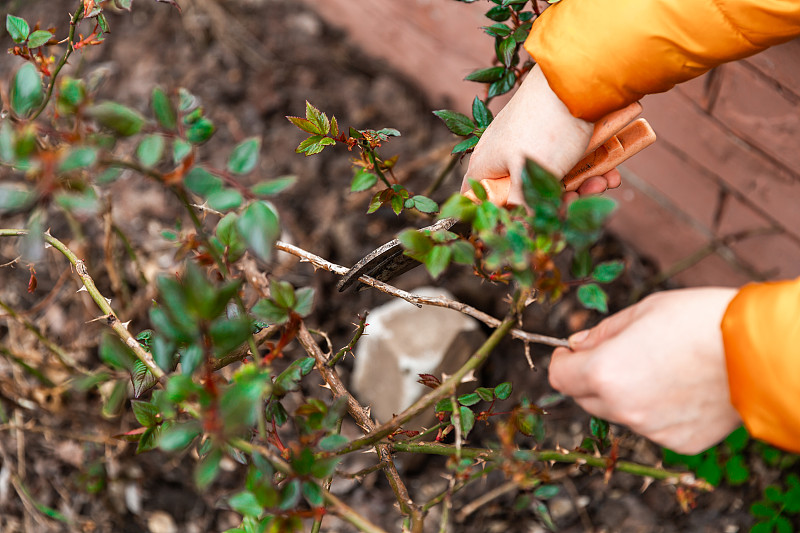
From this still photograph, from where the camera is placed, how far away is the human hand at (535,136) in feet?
3.07

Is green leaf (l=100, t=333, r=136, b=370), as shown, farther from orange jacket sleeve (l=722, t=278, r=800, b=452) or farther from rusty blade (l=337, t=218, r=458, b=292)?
orange jacket sleeve (l=722, t=278, r=800, b=452)

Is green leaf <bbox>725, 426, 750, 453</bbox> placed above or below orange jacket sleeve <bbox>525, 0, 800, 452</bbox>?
below

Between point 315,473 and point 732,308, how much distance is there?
511mm

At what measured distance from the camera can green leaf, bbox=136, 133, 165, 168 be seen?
55 centimetres

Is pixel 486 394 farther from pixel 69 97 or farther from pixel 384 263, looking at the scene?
pixel 69 97

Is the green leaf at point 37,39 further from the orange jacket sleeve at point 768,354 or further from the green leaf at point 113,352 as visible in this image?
the orange jacket sleeve at point 768,354

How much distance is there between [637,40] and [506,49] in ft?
0.69

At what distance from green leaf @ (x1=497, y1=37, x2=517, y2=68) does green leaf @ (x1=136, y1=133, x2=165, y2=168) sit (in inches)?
25.1

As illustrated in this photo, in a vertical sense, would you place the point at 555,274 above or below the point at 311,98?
above

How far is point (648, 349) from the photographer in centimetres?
77

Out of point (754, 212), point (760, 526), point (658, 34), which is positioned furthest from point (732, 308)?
point (754, 212)

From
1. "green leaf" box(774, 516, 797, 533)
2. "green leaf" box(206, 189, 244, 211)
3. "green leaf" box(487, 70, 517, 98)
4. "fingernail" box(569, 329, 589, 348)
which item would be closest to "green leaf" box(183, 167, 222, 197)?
"green leaf" box(206, 189, 244, 211)

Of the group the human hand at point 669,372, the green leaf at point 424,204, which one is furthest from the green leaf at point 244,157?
the human hand at point 669,372

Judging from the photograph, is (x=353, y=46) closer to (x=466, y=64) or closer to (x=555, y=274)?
(x=466, y=64)
